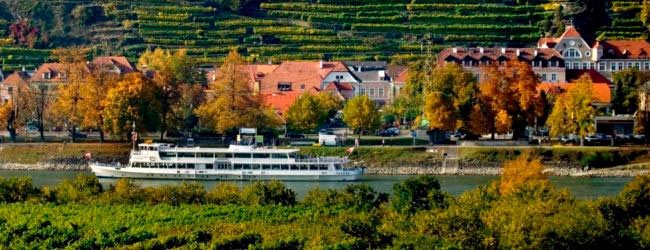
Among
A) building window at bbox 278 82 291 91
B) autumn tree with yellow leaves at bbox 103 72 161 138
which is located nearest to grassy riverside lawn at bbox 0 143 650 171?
autumn tree with yellow leaves at bbox 103 72 161 138

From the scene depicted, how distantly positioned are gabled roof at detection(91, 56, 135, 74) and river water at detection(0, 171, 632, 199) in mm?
14628

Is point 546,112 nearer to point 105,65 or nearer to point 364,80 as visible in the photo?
point 364,80

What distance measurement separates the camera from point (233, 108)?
6278 cm

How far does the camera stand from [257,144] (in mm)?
61094

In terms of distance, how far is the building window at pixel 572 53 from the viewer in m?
80.4

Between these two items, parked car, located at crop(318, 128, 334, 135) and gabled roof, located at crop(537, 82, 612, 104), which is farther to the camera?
gabled roof, located at crop(537, 82, 612, 104)

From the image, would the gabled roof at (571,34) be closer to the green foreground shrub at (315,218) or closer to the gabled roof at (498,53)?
the gabled roof at (498,53)

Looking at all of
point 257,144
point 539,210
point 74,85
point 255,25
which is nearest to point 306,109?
point 257,144

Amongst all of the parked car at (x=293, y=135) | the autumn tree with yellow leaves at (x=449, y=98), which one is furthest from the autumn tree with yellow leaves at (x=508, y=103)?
A: the parked car at (x=293, y=135)

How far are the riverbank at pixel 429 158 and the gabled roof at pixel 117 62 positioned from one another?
35.7ft

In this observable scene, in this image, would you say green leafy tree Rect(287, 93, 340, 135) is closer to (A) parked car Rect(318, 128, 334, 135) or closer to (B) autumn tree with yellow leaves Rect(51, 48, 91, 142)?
(A) parked car Rect(318, 128, 334, 135)

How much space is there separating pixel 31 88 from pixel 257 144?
12.9 meters

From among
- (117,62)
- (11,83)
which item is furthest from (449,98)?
(11,83)

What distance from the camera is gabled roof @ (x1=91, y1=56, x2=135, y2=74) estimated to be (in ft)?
238
